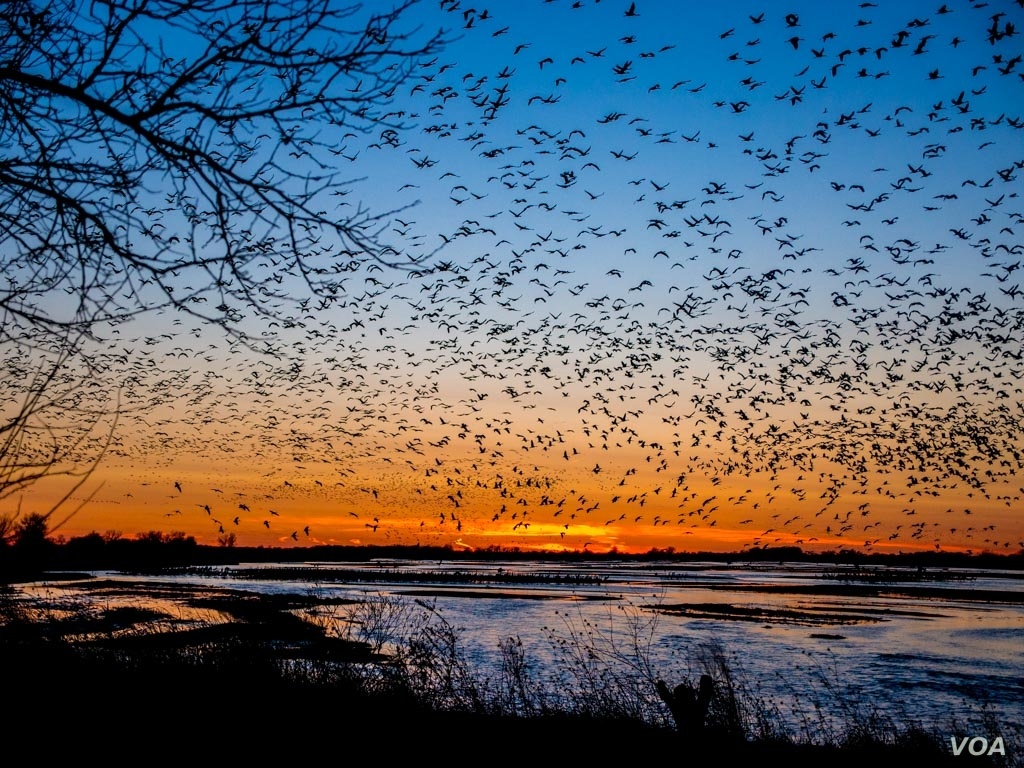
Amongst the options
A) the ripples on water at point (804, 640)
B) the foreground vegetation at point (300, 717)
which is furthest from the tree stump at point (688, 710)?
the ripples on water at point (804, 640)

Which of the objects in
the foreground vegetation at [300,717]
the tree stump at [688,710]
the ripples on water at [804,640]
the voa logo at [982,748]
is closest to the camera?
the foreground vegetation at [300,717]

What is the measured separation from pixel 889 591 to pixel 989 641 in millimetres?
36721

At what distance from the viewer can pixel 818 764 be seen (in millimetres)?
10531

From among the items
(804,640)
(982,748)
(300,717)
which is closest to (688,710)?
(300,717)

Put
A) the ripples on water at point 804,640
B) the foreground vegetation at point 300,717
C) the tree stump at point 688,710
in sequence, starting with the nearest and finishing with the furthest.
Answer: the foreground vegetation at point 300,717
the tree stump at point 688,710
the ripples on water at point 804,640

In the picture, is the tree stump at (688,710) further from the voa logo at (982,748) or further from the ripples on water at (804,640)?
the voa logo at (982,748)

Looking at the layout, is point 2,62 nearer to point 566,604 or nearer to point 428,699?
point 428,699

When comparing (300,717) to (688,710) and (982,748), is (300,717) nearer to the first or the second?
(688,710)

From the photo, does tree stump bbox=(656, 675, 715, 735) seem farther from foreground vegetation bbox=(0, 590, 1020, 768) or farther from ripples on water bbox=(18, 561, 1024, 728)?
ripples on water bbox=(18, 561, 1024, 728)

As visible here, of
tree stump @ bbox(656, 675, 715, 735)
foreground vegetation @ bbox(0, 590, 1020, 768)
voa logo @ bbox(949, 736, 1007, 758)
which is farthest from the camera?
voa logo @ bbox(949, 736, 1007, 758)

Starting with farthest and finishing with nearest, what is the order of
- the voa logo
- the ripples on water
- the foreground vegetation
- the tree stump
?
the ripples on water → the voa logo → the tree stump → the foreground vegetation

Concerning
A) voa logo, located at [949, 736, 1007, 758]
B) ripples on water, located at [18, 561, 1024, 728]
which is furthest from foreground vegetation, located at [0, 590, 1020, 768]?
ripples on water, located at [18, 561, 1024, 728]

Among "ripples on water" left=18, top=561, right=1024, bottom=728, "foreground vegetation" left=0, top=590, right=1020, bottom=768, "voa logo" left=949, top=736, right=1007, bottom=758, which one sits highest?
"foreground vegetation" left=0, top=590, right=1020, bottom=768

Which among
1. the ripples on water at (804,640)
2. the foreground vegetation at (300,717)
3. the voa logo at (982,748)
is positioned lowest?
the ripples on water at (804,640)
